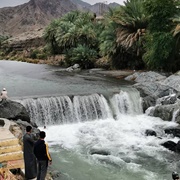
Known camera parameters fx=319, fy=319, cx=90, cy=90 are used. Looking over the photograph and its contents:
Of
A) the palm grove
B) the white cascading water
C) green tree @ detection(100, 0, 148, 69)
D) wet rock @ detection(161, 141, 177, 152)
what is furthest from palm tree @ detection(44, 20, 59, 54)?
wet rock @ detection(161, 141, 177, 152)

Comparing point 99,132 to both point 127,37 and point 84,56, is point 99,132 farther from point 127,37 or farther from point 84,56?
point 84,56

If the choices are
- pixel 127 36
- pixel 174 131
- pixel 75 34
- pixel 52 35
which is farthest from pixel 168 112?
pixel 52 35

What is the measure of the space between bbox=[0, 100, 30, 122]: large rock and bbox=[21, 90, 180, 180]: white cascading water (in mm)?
1711

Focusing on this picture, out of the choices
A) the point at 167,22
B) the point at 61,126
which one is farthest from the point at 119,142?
the point at 167,22

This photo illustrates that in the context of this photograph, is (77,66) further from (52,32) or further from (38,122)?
(38,122)

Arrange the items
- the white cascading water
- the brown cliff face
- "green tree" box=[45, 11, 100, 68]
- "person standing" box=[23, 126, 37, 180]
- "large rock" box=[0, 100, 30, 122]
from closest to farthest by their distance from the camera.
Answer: "person standing" box=[23, 126, 37, 180] < the white cascading water < "large rock" box=[0, 100, 30, 122] < "green tree" box=[45, 11, 100, 68] < the brown cliff face

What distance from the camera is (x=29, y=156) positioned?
855 centimetres

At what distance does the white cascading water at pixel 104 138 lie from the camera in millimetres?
11922

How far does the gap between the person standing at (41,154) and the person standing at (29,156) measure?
386mm

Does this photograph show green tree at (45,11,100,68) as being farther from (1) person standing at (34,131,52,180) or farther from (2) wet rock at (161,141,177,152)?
(1) person standing at (34,131,52,180)

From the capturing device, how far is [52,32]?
151 ft

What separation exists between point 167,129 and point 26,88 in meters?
11.3

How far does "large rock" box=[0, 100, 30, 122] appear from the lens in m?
15.1

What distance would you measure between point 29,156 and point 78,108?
10.1m
